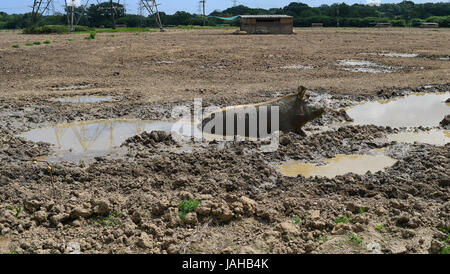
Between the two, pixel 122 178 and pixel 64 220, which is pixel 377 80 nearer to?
pixel 122 178

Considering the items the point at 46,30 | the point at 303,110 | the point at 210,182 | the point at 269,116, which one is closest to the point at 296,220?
the point at 210,182

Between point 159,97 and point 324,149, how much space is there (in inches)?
211

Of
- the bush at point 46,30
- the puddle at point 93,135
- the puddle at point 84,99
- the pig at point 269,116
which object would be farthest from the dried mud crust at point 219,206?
the bush at point 46,30

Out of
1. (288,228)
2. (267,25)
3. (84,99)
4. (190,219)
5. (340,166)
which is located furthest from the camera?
(267,25)

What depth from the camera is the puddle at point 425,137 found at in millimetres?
8416

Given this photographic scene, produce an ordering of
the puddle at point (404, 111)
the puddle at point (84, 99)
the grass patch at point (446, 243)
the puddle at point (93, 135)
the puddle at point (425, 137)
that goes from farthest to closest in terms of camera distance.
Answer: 1. the puddle at point (84, 99)
2. the puddle at point (404, 111)
3. the puddle at point (425, 137)
4. the puddle at point (93, 135)
5. the grass patch at point (446, 243)

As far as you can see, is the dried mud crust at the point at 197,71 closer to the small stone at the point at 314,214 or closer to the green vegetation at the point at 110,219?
the green vegetation at the point at 110,219

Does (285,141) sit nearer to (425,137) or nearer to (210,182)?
(210,182)

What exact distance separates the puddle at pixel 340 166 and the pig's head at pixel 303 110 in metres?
1.44

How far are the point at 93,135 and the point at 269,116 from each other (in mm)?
3510

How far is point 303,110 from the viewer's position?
29.0ft

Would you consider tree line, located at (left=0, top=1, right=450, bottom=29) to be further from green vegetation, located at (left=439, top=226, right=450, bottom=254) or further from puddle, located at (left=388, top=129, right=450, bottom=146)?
green vegetation, located at (left=439, top=226, right=450, bottom=254)
